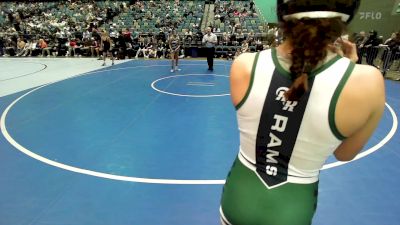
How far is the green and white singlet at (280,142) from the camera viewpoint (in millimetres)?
1160

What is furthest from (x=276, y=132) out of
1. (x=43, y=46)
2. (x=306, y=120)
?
(x=43, y=46)

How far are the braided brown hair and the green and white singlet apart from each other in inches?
1.5

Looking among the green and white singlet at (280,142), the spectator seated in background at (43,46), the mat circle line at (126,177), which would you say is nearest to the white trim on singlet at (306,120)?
the green and white singlet at (280,142)

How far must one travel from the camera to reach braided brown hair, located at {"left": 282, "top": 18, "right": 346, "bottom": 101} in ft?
3.71

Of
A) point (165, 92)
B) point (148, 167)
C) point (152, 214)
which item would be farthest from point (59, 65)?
point (152, 214)

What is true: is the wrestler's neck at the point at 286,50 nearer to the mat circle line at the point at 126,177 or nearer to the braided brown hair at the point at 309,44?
the braided brown hair at the point at 309,44

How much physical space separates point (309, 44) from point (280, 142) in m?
0.38

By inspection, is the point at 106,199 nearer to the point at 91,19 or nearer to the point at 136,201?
the point at 136,201

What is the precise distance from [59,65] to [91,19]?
9026mm

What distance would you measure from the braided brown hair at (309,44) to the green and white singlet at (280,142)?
0.13 ft

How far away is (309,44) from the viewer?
3.74 ft

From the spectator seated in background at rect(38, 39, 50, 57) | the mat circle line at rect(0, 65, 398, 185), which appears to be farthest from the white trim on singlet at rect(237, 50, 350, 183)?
the spectator seated in background at rect(38, 39, 50, 57)

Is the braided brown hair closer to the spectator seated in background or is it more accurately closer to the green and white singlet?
the green and white singlet

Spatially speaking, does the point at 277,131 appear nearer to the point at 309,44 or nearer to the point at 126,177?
the point at 309,44
